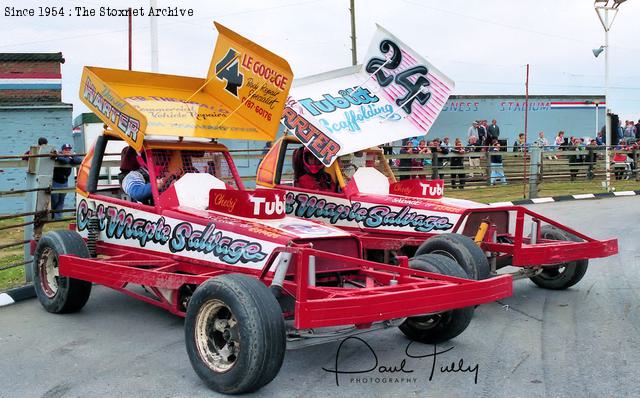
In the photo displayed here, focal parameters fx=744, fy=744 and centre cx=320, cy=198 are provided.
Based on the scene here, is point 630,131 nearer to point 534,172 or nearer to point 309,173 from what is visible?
point 534,172

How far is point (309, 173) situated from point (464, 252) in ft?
9.85

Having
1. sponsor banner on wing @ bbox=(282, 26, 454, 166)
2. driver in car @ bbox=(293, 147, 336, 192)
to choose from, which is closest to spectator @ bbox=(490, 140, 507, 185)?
sponsor banner on wing @ bbox=(282, 26, 454, 166)

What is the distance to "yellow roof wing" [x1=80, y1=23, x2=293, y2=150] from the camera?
6824 mm

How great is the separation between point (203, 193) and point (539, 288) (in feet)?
12.7

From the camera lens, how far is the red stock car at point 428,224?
6891 millimetres

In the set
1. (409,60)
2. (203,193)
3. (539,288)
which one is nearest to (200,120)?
(203,193)

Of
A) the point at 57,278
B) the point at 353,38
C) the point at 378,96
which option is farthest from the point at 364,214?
the point at 353,38

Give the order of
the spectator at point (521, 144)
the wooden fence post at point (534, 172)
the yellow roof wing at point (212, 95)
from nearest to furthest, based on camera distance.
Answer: the yellow roof wing at point (212, 95) → the wooden fence post at point (534, 172) → the spectator at point (521, 144)

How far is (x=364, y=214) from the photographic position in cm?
835

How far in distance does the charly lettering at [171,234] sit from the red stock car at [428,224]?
179 cm

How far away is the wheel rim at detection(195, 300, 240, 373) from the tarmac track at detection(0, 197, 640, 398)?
0.22m

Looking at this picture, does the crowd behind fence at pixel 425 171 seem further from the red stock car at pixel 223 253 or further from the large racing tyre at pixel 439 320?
the large racing tyre at pixel 439 320

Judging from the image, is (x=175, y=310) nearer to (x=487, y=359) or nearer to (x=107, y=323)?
(x=107, y=323)

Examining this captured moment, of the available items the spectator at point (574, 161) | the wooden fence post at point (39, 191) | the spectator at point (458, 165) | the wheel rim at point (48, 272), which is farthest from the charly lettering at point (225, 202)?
the spectator at point (574, 161)
